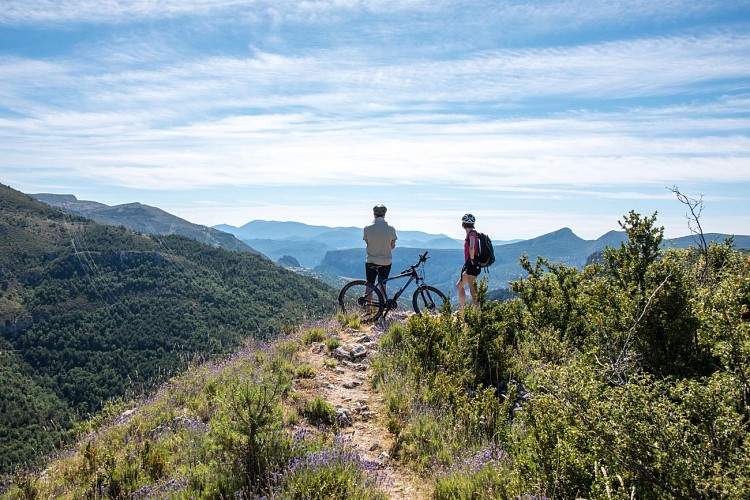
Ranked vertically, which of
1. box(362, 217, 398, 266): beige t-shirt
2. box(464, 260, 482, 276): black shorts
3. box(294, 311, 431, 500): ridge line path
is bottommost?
box(294, 311, 431, 500): ridge line path

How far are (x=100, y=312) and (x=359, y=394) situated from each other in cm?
17218

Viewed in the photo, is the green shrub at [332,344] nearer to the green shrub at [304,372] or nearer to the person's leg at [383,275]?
the green shrub at [304,372]

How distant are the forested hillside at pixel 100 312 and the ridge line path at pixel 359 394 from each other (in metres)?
87.4

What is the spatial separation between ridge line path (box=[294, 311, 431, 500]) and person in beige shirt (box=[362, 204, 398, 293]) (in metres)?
1.44

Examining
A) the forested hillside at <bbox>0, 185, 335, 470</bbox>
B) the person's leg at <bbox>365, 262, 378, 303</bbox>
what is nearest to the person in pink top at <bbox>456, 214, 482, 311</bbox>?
the person's leg at <bbox>365, 262, 378, 303</bbox>

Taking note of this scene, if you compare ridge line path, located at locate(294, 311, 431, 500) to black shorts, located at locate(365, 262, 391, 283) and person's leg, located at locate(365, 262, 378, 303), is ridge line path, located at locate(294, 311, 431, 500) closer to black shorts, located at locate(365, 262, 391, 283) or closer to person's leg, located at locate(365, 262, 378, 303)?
person's leg, located at locate(365, 262, 378, 303)

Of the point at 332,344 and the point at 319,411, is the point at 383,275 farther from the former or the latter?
the point at 319,411

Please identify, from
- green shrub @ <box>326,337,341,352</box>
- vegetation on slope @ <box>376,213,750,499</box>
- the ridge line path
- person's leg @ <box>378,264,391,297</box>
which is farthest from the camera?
person's leg @ <box>378,264,391,297</box>

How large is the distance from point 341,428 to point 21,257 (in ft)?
764

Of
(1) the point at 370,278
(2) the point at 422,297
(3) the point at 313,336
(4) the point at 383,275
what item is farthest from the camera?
(4) the point at 383,275

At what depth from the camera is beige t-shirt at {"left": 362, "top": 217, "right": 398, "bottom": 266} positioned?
11.6 meters

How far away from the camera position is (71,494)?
4.90 meters

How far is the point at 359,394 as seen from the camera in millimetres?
7184

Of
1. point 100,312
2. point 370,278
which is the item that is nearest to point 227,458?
point 370,278
